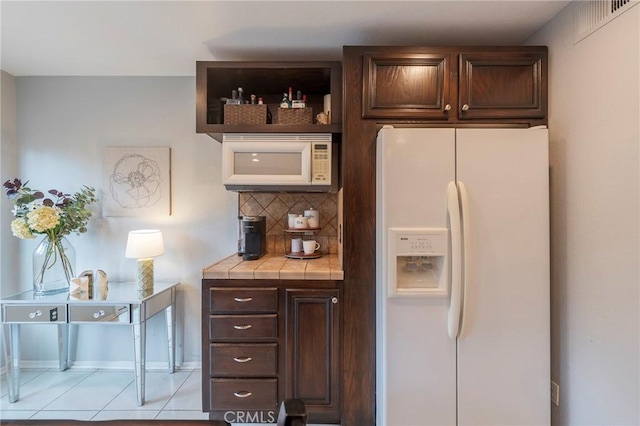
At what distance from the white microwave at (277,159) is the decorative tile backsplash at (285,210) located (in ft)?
1.44

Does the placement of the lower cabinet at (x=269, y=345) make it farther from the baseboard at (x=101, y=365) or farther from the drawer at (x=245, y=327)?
the baseboard at (x=101, y=365)

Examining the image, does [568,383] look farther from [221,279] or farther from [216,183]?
[216,183]

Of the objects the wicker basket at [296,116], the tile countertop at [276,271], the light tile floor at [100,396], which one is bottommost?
the light tile floor at [100,396]

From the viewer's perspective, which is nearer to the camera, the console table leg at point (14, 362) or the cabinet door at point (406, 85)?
the cabinet door at point (406, 85)

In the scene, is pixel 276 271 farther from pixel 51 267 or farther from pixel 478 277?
pixel 51 267

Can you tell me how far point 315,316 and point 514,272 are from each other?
1.11 meters

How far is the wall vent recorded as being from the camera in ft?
4.28

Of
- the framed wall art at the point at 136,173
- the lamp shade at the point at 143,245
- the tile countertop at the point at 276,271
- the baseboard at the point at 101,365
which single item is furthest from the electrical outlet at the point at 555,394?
the framed wall art at the point at 136,173

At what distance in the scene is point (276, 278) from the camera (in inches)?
69.7

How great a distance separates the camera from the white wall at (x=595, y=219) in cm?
126

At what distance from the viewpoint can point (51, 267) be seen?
2230mm

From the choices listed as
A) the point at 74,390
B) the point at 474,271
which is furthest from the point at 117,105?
the point at 474,271

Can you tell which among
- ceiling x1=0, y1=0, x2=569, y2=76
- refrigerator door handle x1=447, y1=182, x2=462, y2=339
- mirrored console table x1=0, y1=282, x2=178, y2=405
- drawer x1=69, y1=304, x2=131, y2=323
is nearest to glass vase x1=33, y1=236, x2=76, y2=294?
mirrored console table x1=0, y1=282, x2=178, y2=405

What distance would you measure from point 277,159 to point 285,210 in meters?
0.58
